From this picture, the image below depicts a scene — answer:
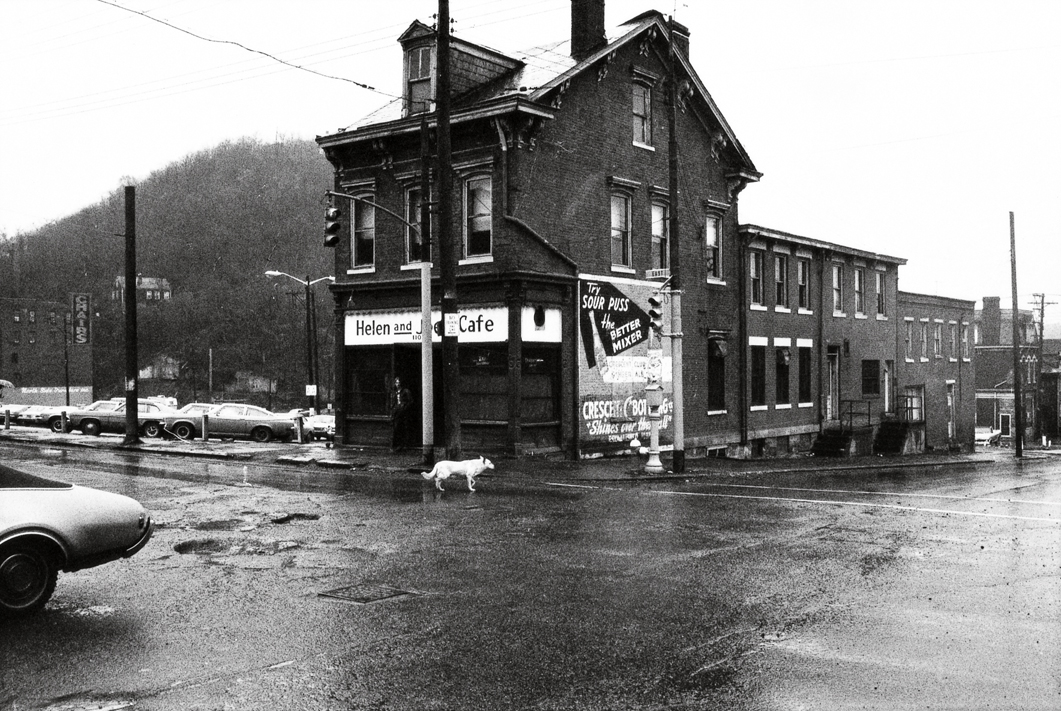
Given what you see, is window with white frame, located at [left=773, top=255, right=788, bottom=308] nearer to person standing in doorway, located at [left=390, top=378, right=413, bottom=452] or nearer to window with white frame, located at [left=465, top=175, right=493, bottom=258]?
window with white frame, located at [left=465, top=175, right=493, bottom=258]

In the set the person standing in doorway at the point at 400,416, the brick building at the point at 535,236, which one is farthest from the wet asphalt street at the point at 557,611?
the person standing in doorway at the point at 400,416

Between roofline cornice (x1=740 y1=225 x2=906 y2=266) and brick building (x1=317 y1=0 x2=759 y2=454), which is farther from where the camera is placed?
roofline cornice (x1=740 y1=225 x2=906 y2=266)

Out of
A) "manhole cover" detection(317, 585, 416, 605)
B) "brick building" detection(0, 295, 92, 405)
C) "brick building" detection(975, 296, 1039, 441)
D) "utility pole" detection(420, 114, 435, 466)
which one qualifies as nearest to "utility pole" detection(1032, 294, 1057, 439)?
"brick building" detection(975, 296, 1039, 441)

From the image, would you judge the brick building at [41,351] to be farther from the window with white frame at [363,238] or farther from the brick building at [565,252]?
the brick building at [565,252]

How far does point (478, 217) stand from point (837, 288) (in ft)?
64.3

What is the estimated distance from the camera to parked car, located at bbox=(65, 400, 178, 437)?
3634cm

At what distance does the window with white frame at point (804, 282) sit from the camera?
37.2 m

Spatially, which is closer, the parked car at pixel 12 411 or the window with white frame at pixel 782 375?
the window with white frame at pixel 782 375

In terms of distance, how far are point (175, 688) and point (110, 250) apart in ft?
374

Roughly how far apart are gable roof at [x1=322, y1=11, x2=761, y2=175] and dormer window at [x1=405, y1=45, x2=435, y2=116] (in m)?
0.40

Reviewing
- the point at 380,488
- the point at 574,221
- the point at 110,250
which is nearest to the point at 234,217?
the point at 110,250

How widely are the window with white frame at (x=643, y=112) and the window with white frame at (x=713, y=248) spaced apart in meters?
4.41

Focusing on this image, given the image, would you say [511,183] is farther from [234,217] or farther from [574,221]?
Answer: [234,217]

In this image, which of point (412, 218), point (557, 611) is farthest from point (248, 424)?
point (557, 611)
